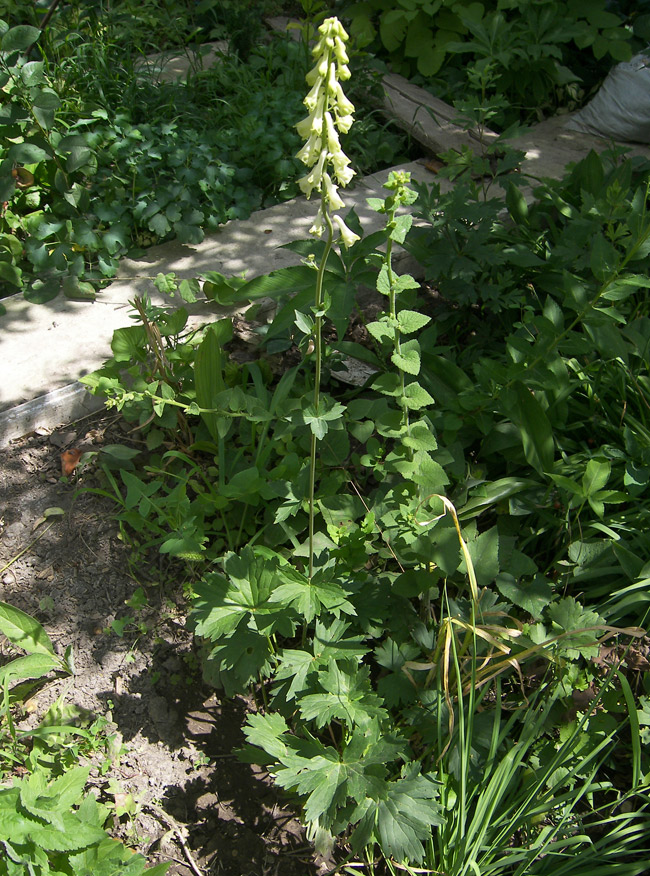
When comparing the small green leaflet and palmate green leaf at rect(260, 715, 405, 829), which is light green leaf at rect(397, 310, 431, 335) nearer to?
the small green leaflet

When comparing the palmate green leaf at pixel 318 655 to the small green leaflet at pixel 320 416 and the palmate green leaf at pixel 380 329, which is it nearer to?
the small green leaflet at pixel 320 416

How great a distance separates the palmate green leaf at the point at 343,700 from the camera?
1805mm

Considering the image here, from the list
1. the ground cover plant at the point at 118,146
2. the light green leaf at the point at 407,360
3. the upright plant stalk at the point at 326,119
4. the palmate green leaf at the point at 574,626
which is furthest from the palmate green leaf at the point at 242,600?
the ground cover plant at the point at 118,146

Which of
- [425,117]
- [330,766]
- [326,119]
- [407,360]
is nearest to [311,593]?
[330,766]

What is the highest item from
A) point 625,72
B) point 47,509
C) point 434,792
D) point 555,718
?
point 625,72

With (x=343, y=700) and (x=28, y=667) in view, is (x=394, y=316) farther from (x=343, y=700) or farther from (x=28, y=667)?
(x=28, y=667)

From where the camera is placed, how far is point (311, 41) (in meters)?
4.64

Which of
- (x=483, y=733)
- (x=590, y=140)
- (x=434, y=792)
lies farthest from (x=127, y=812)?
(x=590, y=140)

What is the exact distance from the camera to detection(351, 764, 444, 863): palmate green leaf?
1689mm

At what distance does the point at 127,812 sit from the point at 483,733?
1.01 meters

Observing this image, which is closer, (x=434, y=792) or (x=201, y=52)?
(x=434, y=792)

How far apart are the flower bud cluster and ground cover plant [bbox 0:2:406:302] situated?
207 cm

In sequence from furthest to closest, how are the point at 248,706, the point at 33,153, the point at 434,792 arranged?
the point at 33,153 → the point at 248,706 → the point at 434,792

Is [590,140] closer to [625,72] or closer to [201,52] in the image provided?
[625,72]
